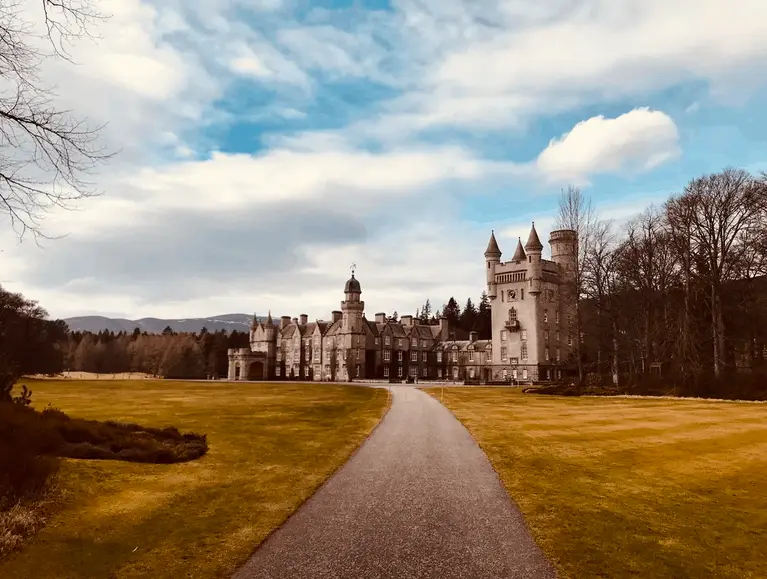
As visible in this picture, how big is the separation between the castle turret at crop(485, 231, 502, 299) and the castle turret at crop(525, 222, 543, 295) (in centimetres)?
653

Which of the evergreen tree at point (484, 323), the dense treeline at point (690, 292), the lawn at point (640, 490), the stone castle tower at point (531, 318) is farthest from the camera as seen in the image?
the evergreen tree at point (484, 323)

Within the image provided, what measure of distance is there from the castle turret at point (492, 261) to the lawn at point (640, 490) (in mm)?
57923

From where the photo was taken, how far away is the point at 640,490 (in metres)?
13.5

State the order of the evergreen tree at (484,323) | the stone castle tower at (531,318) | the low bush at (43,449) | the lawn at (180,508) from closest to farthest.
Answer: the lawn at (180,508) < the low bush at (43,449) < the stone castle tower at (531,318) < the evergreen tree at (484,323)

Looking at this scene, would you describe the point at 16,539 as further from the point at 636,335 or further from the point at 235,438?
the point at 636,335

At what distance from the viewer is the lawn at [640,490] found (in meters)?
9.06

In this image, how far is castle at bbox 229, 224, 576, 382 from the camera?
79.2m

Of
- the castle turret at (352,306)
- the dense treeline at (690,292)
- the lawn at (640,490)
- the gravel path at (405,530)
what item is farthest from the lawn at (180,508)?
the castle turret at (352,306)

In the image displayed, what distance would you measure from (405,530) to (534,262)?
73343 millimetres

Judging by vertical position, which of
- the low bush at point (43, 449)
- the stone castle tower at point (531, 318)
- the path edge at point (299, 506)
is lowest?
the path edge at point (299, 506)

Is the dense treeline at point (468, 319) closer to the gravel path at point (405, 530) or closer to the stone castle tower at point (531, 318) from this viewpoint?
the stone castle tower at point (531, 318)

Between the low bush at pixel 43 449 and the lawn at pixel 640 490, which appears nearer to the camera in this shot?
the lawn at pixel 640 490

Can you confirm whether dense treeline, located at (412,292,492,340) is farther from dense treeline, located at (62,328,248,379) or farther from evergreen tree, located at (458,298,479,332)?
dense treeline, located at (62,328,248,379)

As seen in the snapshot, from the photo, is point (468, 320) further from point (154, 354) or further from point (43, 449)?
point (43, 449)
